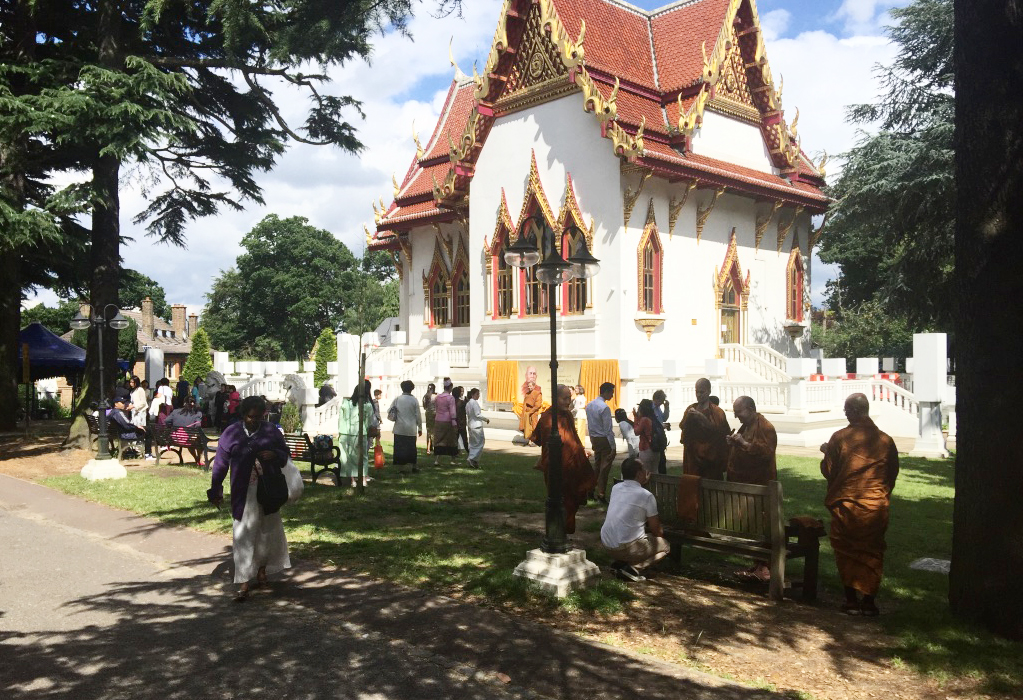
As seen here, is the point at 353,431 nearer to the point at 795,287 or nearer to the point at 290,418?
the point at 290,418

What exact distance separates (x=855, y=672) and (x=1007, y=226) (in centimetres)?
348

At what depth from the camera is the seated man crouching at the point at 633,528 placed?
24.2 ft

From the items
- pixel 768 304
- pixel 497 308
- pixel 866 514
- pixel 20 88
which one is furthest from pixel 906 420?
pixel 20 88

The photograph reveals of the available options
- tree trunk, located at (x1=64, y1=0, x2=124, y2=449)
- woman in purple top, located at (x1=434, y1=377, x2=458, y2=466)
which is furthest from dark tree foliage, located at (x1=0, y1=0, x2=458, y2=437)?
woman in purple top, located at (x1=434, y1=377, x2=458, y2=466)

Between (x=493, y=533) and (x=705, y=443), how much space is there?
2717 mm

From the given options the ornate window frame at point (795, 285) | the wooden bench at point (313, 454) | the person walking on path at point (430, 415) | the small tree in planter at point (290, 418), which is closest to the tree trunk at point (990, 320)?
the wooden bench at point (313, 454)

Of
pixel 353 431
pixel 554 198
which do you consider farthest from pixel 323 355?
pixel 353 431

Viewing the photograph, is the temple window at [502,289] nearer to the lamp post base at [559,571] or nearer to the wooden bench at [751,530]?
the wooden bench at [751,530]

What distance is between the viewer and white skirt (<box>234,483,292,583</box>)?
7.01 metres

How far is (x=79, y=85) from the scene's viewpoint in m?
17.3

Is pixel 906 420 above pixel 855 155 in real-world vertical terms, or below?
below

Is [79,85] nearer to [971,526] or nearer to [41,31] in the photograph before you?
[41,31]

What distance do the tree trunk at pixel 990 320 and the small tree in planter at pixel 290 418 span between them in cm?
1870

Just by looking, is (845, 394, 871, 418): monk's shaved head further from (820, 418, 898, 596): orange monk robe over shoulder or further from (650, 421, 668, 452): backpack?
(650, 421, 668, 452): backpack
